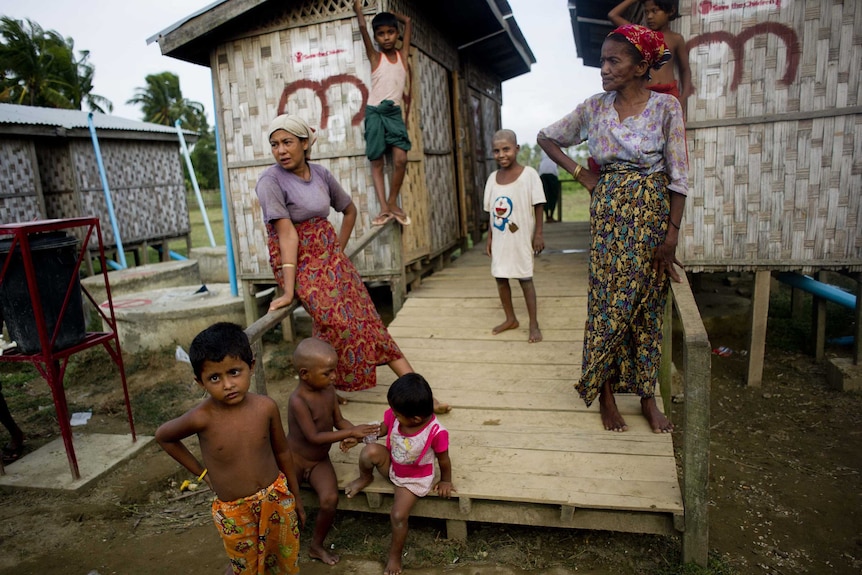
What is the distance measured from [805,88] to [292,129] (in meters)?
4.33

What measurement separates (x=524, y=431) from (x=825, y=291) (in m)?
4.05

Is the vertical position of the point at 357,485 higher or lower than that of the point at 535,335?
lower

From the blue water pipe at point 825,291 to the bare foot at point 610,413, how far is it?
3.54 meters

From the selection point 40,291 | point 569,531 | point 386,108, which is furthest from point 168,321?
point 569,531

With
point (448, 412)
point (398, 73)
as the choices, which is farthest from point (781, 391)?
point (398, 73)

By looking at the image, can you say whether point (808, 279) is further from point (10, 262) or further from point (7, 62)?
point (7, 62)

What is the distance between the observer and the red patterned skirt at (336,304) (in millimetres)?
3699

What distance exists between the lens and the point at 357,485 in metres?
3.15

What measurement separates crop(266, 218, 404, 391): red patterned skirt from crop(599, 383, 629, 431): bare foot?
1.36 meters

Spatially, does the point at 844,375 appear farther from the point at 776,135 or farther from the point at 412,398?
the point at 412,398

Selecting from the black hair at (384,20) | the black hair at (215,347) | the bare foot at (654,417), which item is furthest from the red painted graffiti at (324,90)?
the black hair at (215,347)

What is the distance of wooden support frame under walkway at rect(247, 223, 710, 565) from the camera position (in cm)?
279

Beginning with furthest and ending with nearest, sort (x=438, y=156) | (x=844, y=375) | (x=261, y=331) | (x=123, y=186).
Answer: (x=123, y=186) < (x=438, y=156) < (x=844, y=375) < (x=261, y=331)

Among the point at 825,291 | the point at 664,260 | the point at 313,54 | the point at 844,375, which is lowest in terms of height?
the point at 844,375
